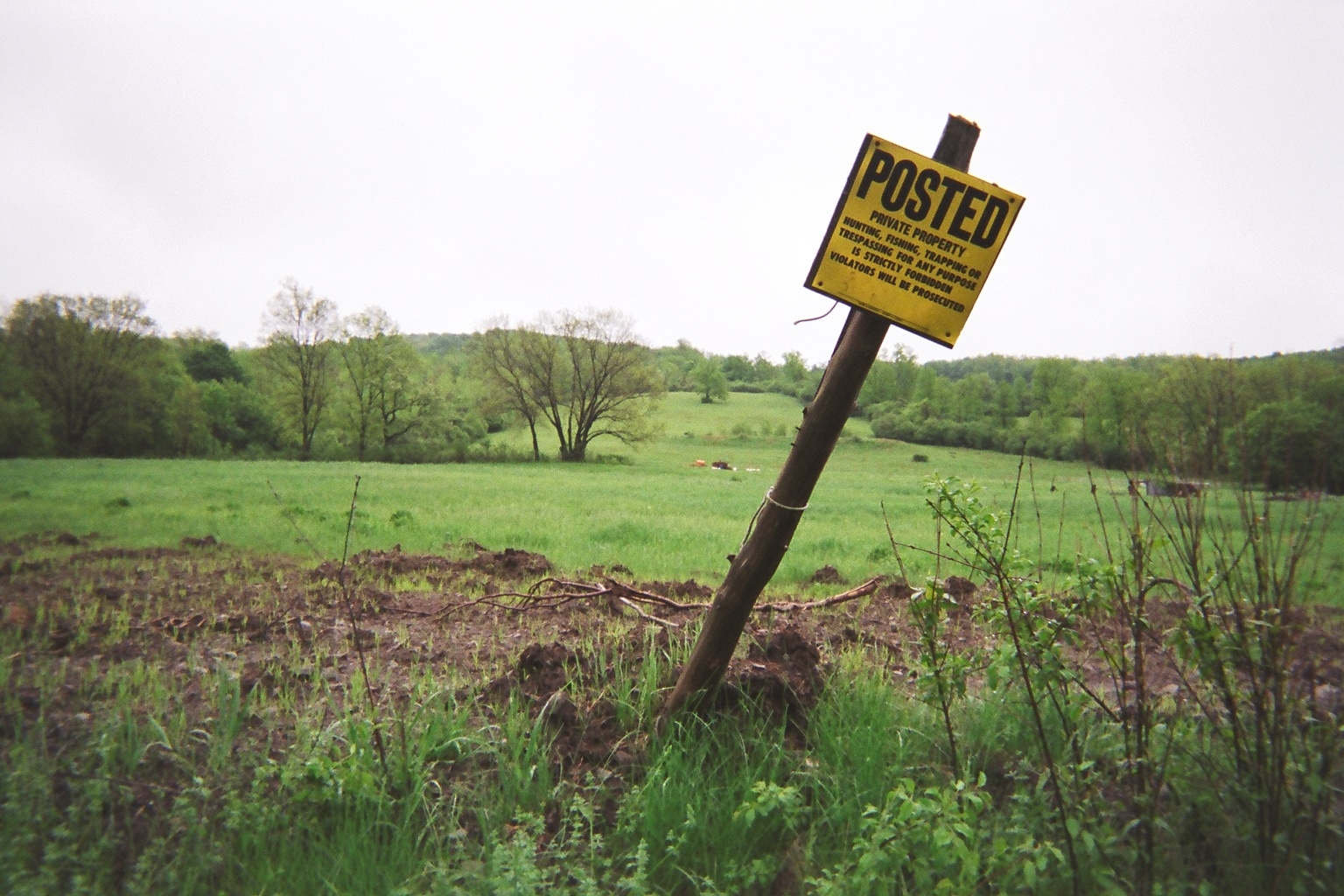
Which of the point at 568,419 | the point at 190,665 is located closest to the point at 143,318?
the point at 190,665

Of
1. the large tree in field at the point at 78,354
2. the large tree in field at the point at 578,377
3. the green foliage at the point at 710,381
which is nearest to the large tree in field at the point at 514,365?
the large tree in field at the point at 578,377

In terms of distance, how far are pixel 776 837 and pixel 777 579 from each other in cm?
527

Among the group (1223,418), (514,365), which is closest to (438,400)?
(514,365)

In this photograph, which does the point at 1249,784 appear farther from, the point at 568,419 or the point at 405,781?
the point at 568,419

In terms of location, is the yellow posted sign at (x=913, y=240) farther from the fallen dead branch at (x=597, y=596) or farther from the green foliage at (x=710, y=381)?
the green foliage at (x=710, y=381)

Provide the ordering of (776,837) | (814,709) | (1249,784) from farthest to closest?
1. (814,709)
2. (776,837)
3. (1249,784)

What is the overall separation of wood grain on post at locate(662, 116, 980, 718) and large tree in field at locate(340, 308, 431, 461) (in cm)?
1778

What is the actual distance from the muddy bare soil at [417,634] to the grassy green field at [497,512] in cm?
88

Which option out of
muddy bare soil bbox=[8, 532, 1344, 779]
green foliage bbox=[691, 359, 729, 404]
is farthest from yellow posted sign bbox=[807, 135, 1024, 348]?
green foliage bbox=[691, 359, 729, 404]

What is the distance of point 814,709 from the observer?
12.1ft

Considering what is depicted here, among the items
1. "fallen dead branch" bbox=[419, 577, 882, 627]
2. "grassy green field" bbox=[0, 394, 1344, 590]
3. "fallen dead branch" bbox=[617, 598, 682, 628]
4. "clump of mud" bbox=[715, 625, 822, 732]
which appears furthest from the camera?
"grassy green field" bbox=[0, 394, 1344, 590]

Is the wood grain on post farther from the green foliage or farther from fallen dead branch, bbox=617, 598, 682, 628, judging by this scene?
the green foliage

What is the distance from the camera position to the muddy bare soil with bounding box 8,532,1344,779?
375 cm

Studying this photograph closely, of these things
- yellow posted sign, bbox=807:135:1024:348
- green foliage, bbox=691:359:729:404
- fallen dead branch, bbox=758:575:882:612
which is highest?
green foliage, bbox=691:359:729:404
